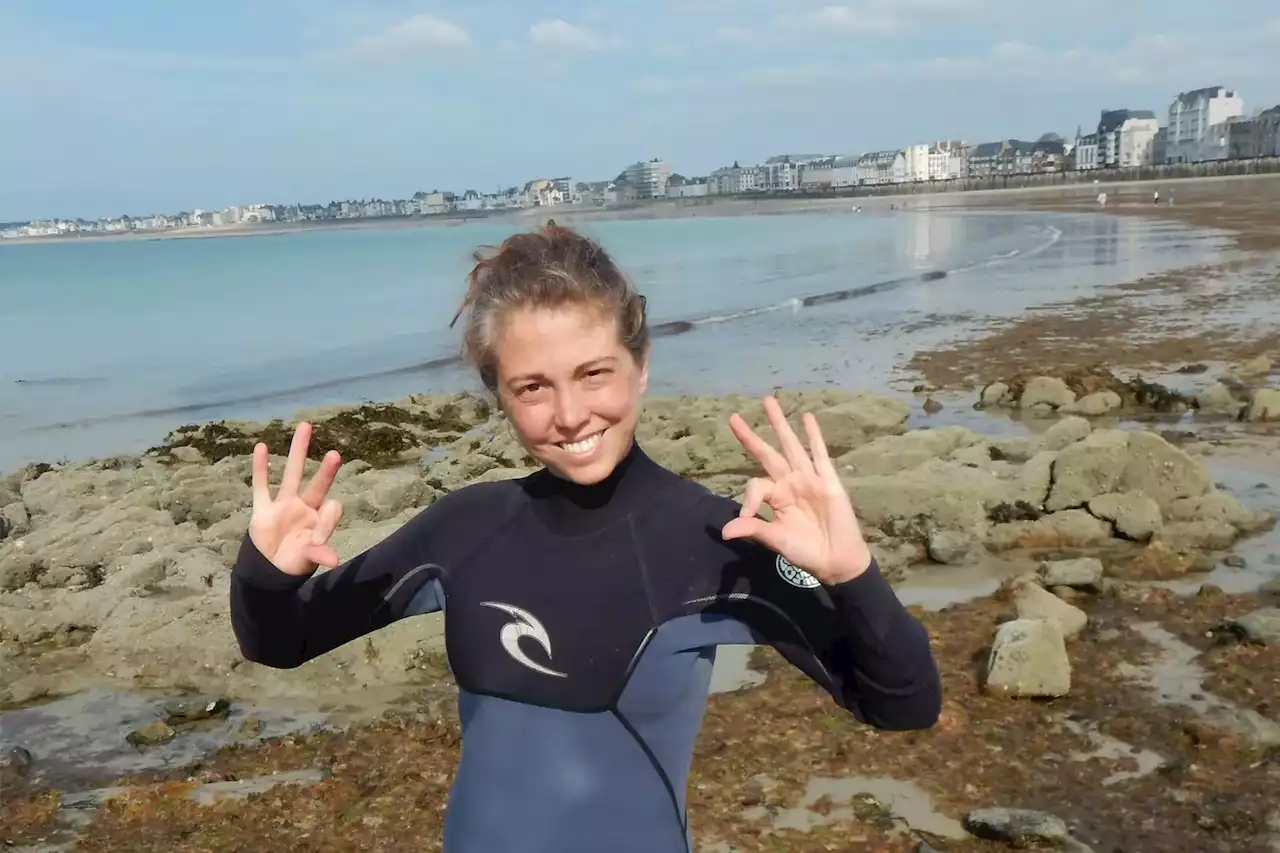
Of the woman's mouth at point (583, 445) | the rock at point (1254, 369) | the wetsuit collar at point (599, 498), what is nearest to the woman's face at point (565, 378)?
the woman's mouth at point (583, 445)

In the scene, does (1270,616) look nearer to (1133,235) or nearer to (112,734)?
(112,734)

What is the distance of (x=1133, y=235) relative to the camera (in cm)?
4866

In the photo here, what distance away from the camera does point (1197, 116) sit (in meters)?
156

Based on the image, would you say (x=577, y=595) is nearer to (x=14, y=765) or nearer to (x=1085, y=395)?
(x=14, y=765)

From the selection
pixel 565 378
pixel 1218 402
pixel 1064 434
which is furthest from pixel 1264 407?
pixel 565 378

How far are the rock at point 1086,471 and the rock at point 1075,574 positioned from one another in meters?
1.46

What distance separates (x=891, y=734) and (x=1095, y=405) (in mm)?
9379

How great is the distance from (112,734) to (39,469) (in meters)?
11.0

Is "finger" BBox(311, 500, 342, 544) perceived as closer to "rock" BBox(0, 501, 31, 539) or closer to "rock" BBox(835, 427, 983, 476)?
"rock" BBox(835, 427, 983, 476)

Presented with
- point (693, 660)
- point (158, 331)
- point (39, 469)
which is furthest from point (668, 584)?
point (158, 331)

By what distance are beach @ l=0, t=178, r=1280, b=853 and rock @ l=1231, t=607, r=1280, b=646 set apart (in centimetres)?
2

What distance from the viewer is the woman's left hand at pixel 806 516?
81.4 inches

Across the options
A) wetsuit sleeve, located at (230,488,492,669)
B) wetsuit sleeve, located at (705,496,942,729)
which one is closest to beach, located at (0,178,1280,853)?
wetsuit sleeve, located at (230,488,492,669)

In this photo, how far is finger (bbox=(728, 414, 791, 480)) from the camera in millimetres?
2135
